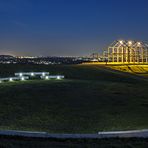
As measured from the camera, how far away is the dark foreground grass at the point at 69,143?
9.55m

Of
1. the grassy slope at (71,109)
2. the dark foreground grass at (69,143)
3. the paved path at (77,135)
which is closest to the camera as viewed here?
the dark foreground grass at (69,143)

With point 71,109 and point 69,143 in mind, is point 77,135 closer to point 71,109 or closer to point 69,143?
point 69,143

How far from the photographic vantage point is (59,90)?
86.9ft

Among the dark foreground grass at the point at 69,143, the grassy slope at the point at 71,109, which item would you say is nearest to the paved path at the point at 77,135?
the dark foreground grass at the point at 69,143

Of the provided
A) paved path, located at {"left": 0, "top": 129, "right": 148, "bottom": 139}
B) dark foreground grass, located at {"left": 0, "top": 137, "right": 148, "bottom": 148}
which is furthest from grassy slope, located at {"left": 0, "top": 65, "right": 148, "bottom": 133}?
dark foreground grass, located at {"left": 0, "top": 137, "right": 148, "bottom": 148}

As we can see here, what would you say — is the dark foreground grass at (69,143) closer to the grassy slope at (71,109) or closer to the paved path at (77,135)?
the paved path at (77,135)

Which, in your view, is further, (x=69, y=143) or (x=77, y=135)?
(x=77, y=135)

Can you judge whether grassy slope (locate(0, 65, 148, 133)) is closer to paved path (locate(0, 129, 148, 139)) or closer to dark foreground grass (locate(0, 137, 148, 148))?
paved path (locate(0, 129, 148, 139))

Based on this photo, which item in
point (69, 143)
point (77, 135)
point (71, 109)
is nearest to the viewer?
point (69, 143)

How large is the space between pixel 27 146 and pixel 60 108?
9733 millimetres

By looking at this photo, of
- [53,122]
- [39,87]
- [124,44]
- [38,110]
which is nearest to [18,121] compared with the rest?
[53,122]

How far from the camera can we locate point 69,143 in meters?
9.94

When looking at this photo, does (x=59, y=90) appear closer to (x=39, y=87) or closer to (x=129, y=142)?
(x=39, y=87)

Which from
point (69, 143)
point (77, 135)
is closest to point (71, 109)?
point (77, 135)
